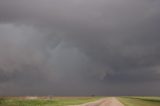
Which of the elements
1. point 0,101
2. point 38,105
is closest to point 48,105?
point 38,105

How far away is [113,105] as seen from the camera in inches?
2608

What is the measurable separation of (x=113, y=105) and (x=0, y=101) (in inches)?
1779

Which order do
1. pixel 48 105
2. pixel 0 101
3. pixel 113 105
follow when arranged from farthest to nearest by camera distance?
pixel 0 101 < pixel 48 105 < pixel 113 105

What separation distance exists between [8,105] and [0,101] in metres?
11.5

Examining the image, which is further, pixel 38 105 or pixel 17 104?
pixel 17 104

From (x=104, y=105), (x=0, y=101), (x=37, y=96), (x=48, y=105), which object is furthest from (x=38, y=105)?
(x=37, y=96)

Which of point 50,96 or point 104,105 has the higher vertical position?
point 50,96

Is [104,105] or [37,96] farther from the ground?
[37,96]

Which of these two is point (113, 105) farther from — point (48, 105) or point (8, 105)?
point (8, 105)

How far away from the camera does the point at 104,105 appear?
221 feet

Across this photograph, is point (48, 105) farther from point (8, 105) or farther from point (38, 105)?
point (8, 105)

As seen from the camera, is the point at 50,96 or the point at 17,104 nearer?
the point at 17,104

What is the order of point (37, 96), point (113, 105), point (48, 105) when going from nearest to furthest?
1. point (113, 105)
2. point (48, 105)
3. point (37, 96)

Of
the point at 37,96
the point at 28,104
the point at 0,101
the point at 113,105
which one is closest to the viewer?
the point at 113,105
